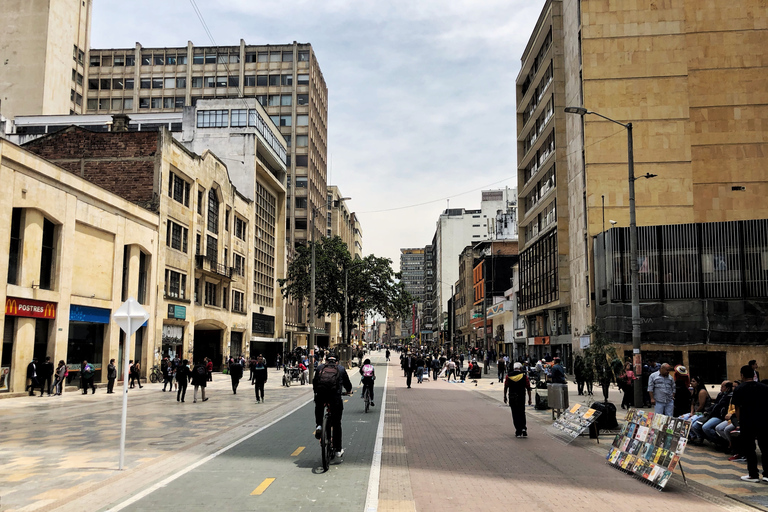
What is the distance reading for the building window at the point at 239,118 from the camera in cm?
6316

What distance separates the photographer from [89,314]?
31031 millimetres

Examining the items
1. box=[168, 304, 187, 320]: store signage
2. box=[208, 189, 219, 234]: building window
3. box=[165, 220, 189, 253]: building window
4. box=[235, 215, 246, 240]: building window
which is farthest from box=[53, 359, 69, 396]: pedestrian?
box=[235, 215, 246, 240]: building window

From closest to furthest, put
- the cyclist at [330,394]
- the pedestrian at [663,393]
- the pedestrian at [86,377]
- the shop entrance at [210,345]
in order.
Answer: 1. the cyclist at [330,394]
2. the pedestrian at [663,393]
3. the pedestrian at [86,377]
4. the shop entrance at [210,345]

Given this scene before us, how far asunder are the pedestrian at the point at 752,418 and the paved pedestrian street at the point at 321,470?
1.16ft

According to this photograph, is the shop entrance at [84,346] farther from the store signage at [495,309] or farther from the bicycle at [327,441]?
the store signage at [495,309]

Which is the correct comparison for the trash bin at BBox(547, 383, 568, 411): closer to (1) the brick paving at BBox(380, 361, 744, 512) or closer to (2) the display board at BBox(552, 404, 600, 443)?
(1) the brick paving at BBox(380, 361, 744, 512)

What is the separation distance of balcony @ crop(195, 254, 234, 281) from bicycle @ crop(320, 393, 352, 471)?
122 ft

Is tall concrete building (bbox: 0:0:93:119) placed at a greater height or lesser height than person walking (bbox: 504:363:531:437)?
greater

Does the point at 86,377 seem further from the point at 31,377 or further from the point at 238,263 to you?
the point at 238,263

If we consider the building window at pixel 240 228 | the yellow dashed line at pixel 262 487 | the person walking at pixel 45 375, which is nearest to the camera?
the yellow dashed line at pixel 262 487

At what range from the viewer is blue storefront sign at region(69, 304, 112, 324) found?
2961 centimetres

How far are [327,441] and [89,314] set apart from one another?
25172 millimetres

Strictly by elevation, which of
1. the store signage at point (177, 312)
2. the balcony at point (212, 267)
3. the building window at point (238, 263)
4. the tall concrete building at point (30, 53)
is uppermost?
the tall concrete building at point (30, 53)

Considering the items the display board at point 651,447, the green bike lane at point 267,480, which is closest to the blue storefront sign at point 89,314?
the green bike lane at point 267,480
